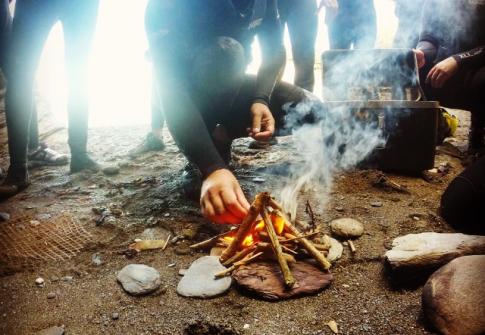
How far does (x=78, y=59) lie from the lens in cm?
389

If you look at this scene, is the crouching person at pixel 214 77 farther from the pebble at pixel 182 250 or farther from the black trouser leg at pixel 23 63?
the black trouser leg at pixel 23 63

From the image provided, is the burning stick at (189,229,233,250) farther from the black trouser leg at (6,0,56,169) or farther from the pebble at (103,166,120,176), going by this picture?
the black trouser leg at (6,0,56,169)

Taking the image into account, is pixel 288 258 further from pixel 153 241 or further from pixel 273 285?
pixel 153 241

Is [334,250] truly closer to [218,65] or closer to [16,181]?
[218,65]

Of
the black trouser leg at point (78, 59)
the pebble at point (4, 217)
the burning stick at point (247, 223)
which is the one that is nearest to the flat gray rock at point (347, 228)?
the burning stick at point (247, 223)

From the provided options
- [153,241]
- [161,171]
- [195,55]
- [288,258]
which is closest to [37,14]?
[195,55]

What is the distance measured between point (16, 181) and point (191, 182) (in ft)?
6.05

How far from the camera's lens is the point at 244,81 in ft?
11.3

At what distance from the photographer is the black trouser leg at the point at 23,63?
3256 mm

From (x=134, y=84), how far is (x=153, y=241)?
9683 mm

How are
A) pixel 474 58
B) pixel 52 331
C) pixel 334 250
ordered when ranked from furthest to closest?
1. pixel 474 58
2. pixel 334 250
3. pixel 52 331

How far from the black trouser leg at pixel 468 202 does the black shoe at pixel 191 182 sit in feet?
6.81

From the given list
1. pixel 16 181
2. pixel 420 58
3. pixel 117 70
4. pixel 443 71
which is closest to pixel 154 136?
pixel 16 181

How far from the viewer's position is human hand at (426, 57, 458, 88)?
3.77 m
